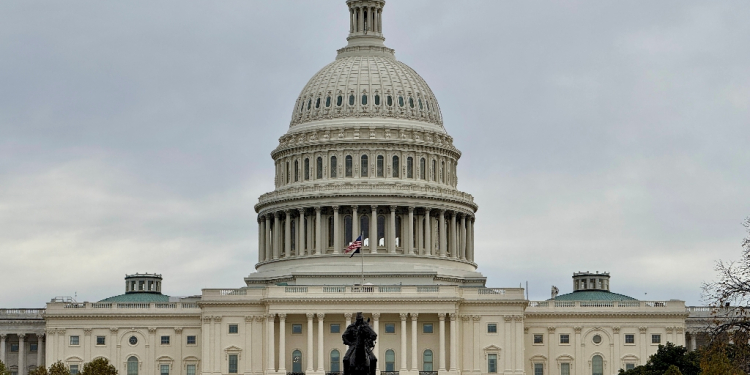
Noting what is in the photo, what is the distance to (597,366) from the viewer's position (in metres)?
154

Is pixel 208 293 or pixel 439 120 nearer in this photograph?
pixel 208 293

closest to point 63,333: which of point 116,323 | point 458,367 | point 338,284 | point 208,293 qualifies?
point 116,323

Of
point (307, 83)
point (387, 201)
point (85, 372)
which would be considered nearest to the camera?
point (85, 372)

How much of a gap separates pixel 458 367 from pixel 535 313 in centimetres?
1071

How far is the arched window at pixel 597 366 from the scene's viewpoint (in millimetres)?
154250

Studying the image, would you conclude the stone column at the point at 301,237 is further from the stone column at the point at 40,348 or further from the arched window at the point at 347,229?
the stone column at the point at 40,348

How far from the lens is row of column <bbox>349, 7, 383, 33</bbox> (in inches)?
6772

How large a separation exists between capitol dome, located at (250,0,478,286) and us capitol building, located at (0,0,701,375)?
0.16 metres

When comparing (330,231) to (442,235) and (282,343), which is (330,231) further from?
(282,343)

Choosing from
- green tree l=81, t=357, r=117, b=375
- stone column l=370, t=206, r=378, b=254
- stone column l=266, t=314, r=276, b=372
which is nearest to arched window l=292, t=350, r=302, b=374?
stone column l=266, t=314, r=276, b=372

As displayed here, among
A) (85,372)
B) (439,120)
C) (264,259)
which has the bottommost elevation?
(85,372)

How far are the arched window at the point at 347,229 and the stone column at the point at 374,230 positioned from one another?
247 centimetres

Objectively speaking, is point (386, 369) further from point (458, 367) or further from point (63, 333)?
point (63, 333)

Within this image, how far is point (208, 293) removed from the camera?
152000mm
